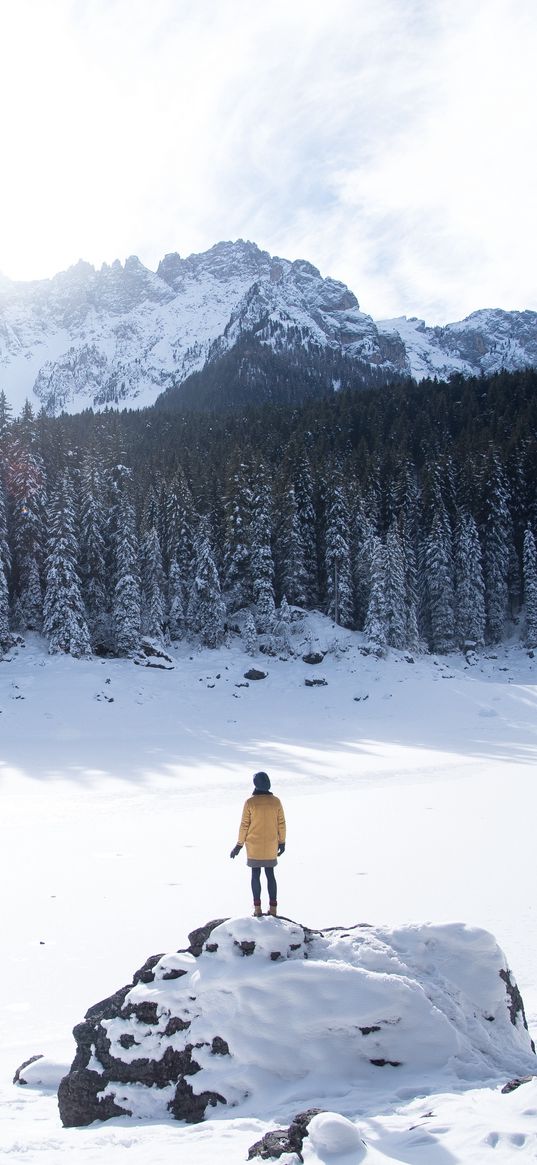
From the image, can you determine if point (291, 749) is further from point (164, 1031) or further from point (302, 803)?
point (164, 1031)

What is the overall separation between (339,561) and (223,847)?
36203mm

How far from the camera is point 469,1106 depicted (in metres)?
4.33

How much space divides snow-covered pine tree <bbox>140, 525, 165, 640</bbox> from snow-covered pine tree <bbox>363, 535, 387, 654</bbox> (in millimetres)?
14166

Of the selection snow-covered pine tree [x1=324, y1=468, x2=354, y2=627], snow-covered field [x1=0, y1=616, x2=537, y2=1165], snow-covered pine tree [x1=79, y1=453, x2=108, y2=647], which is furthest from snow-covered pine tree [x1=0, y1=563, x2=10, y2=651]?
snow-covered pine tree [x1=324, y1=468, x2=354, y2=627]

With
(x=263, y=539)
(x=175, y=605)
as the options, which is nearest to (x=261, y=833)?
(x=175, y=605)

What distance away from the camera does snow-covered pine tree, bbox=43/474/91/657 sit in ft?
125

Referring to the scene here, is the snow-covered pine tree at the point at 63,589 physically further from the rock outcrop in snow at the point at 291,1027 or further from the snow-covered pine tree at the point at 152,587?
the rock outcrop in snow at the point at 291,1027

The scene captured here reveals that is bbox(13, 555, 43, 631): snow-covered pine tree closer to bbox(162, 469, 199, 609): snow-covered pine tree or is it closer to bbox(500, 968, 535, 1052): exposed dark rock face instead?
bbox(162, 469, 199, 609): snow-covered pine tree

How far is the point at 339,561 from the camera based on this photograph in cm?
4803

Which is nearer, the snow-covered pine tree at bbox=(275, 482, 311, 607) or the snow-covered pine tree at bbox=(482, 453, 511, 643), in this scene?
the snow-covered pine tree at bbox=(275, 482, 311, 607)

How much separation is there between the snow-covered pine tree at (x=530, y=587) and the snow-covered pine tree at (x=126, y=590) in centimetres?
2984

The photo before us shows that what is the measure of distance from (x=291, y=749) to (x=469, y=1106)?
72.9 ft

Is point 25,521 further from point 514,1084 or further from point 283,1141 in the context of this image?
point 514,1084

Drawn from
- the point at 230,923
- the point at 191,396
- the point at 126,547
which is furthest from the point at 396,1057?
the point at 191,396
